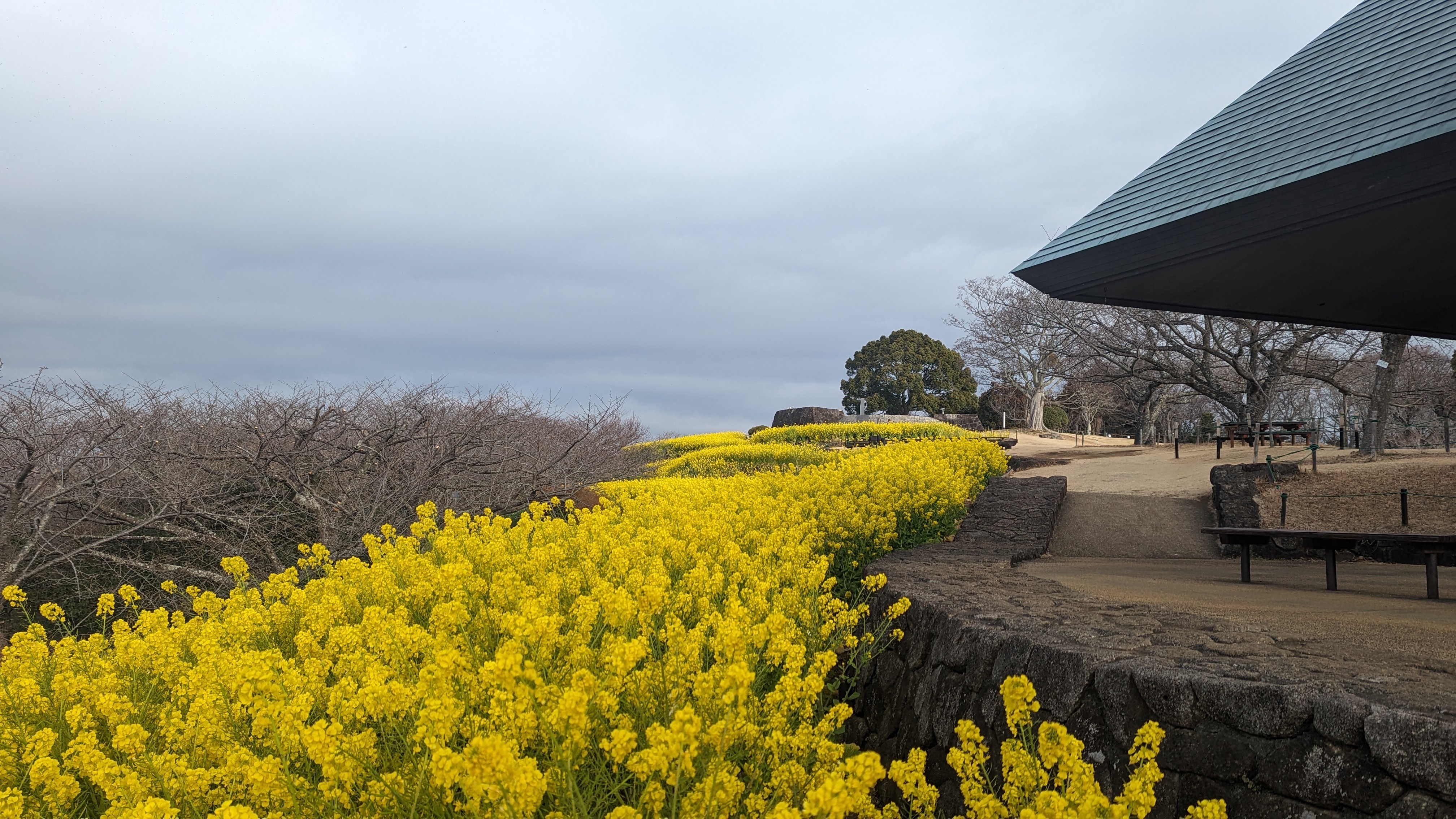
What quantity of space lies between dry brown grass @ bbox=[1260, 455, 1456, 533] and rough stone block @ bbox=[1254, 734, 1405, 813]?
8287 millimetres

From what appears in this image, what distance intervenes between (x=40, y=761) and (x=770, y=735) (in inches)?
87.1

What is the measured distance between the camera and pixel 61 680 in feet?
11.5

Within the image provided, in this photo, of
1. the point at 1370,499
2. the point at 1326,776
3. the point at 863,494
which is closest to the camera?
the point at 1326,776

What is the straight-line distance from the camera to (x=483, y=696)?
9.22 feet

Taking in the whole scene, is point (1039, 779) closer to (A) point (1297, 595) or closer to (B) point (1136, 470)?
(A) point (1297, 595)

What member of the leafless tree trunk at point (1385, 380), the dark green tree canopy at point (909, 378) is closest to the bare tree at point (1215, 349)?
the leafless tree trunk at point (1385, 380)

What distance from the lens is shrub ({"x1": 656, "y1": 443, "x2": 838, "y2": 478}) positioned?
53.9ft

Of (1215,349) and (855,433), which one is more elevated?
(1215,349)

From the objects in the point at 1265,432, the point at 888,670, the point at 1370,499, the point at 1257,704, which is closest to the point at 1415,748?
the point at 1257,704

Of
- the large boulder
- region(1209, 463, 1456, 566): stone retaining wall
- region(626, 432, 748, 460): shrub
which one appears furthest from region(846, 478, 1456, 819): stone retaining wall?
the large boulder

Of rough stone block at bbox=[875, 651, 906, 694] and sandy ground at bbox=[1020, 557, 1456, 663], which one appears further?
rough stone block at bbox=[875, 651, 906, 694]

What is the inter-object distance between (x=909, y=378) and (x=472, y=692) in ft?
136

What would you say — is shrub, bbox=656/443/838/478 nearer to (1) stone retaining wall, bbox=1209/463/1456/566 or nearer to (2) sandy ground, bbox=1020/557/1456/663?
(1) stone retaining wall, bbox=1209/463/1456/566

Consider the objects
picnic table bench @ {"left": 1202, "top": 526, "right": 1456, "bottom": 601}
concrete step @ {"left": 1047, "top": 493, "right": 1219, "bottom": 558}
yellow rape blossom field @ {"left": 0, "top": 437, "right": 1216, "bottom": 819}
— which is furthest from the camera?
concrete step @ {"left": 1047, "top": 493, "right": 1219, "bottom": 558}
